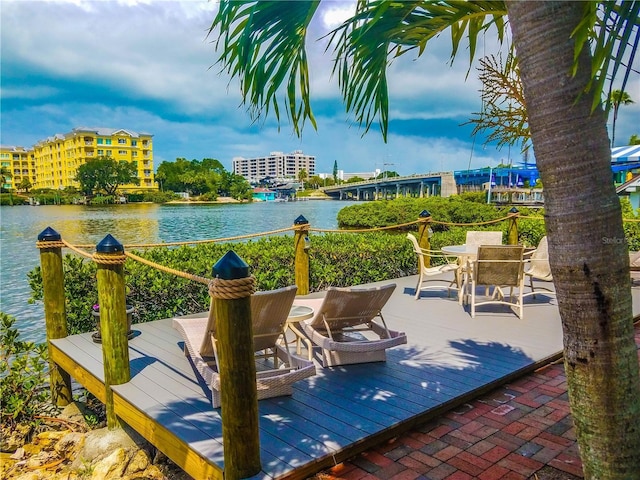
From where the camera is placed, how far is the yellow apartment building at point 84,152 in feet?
292

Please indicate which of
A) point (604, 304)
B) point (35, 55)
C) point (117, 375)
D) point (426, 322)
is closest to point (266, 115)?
point (604, 304)

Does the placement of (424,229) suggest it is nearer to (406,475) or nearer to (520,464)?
(520,464)

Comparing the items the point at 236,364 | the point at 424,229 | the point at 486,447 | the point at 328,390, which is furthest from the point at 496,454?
the point at 424,229

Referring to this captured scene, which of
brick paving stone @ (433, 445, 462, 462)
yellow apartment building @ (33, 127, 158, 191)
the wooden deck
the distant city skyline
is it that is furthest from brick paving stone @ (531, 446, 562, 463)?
yellow apartment building @ (33, 127, 158, 191)

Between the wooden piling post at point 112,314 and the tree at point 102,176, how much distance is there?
6633 centimetres

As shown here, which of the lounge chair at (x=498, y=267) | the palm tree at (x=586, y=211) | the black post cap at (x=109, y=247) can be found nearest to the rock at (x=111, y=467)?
the black post cap at (x=109, y=247)

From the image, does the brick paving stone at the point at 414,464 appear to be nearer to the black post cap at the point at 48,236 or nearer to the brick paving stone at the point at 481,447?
the brick paving stone at the point at 481,447

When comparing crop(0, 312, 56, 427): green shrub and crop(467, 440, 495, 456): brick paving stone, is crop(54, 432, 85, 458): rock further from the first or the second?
crop(467, 440, 495, 456): brick paving stone

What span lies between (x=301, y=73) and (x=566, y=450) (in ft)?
8.97

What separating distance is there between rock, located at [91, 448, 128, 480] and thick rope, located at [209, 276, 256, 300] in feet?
5.97

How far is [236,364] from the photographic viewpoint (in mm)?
2271

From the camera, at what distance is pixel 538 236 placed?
1046 cm

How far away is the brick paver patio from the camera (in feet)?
8.27

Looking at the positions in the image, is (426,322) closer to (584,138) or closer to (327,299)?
(327,299)
